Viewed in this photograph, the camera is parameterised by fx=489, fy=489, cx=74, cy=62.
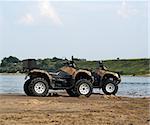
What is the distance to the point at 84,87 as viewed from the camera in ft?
75.3

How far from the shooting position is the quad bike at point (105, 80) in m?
24.4

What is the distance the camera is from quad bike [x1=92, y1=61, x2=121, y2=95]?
961 inches

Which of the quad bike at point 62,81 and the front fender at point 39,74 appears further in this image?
the front fender at point 39,74

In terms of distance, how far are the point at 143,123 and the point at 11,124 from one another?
3.37 m

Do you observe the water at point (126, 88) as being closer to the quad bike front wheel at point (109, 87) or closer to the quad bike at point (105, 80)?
the quad bike front wheel at point (109, 87)

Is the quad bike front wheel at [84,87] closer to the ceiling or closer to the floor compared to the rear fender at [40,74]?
closer to the floor

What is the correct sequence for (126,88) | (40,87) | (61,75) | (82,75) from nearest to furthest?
(40,87)
(61,75)
(82,75)
(126,88)

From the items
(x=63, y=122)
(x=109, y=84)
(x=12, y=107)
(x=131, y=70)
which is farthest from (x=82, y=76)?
(x=131, y=70)

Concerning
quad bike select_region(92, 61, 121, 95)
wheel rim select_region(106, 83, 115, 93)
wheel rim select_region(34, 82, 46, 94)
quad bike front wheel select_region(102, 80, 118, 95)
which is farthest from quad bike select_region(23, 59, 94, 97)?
wheel rim select_region(106, 83, 115, 93)

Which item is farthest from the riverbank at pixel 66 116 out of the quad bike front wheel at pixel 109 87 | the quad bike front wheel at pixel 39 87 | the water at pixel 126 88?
the water at pixel 126 88

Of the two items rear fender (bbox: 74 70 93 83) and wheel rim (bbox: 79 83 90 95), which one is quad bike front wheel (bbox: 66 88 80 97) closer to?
wheel rim (bbox: 79 83 90 95)

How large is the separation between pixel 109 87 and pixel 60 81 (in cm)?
296

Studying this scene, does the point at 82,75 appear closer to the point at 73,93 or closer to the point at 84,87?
the point at 84,87

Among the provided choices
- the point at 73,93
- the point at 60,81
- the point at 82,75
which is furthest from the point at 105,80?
the point at 60,81
